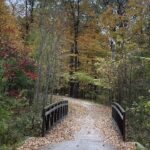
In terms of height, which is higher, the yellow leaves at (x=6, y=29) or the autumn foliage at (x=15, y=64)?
the yellow leaves at (x=6, y=29)

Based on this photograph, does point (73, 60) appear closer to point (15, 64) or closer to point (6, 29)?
point (6, 29)

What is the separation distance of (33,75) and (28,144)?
7.27 m

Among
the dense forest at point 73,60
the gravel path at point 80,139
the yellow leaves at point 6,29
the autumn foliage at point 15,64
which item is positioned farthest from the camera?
the yellow leaves at point 6,29

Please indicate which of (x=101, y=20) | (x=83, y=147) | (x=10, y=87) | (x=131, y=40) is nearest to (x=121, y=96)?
(x=131, y=40)

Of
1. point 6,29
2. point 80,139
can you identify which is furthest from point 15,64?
point 80,139

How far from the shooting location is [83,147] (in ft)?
36.6

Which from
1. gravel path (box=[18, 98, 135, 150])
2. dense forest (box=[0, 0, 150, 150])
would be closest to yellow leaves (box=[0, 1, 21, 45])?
dense forest (box=[0, 0, 150, 150])

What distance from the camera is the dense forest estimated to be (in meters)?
15.2

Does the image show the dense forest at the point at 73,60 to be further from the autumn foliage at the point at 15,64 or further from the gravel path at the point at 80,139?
the gravel path at the point at 80,139

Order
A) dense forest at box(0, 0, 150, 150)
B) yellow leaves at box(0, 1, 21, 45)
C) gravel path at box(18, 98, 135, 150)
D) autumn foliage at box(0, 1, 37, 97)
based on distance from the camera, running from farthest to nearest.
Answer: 1. yellow leaves at box(0, 1, 21, 45)
2. autumn foliage at box(0, 1, 37, 97)
3. dense forest at box(0, 0, 150, 150)
4. gravel path at box(18, 98, 135, 150)

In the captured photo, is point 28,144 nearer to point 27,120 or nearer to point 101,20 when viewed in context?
point 27,120

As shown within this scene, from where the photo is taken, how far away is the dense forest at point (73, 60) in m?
15.2

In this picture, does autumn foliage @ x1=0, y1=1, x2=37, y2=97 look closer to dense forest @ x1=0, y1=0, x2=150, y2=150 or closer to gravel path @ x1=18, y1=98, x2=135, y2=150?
dense forest @ x1=0, y1=0, x2=150, y2=150

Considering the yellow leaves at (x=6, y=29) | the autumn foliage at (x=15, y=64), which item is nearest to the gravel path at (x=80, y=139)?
the autumn foliage at (x=15, y=64)
